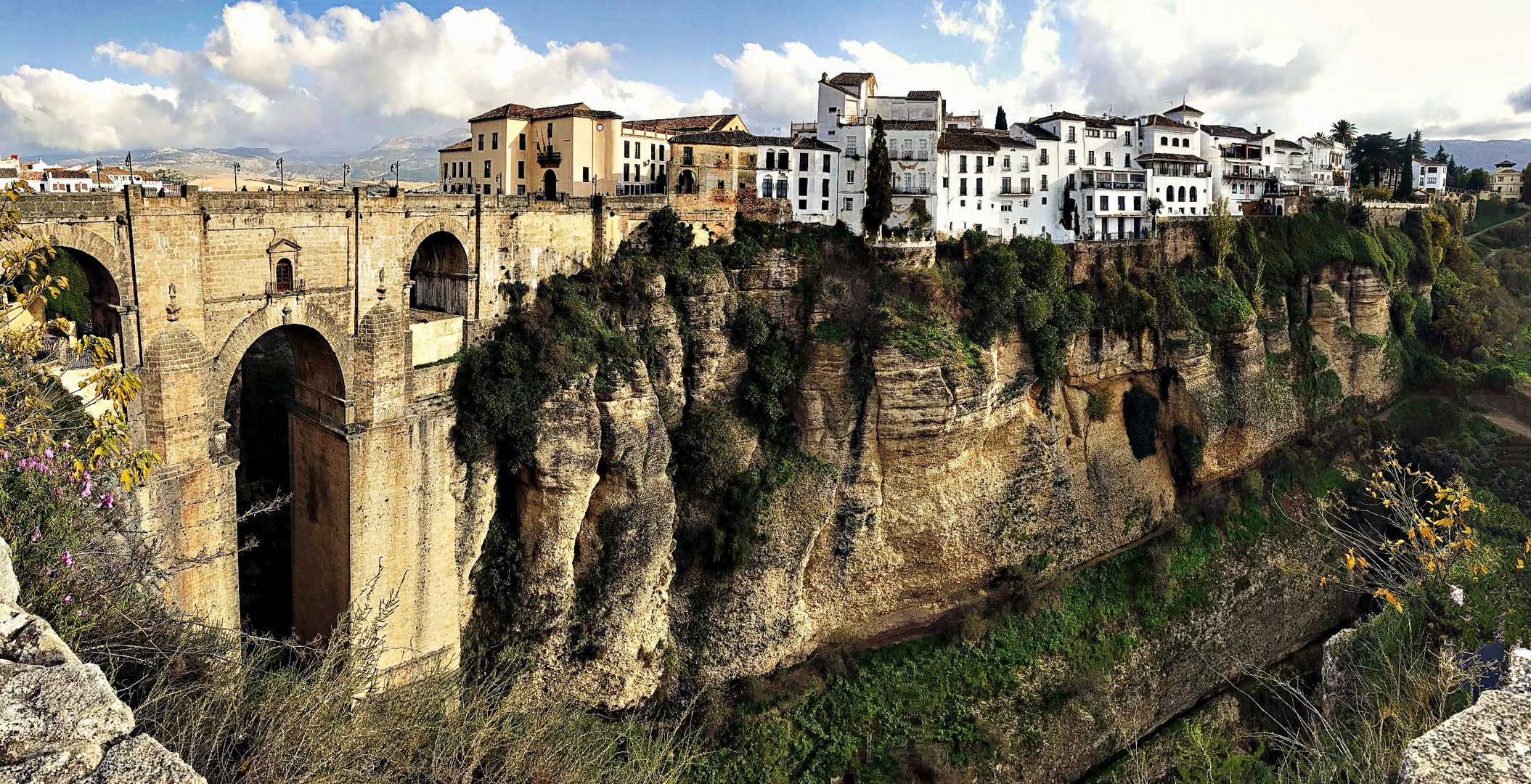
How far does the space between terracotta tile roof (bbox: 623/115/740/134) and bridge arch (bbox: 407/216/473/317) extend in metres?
10.7

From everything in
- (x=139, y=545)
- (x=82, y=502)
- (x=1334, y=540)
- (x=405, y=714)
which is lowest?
(x=1334, y=540)

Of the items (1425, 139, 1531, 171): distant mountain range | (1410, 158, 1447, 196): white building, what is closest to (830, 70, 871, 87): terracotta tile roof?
(1410, 158, 1447, 196): white building

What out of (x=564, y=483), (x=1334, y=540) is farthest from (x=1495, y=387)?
(x=564, y=483)

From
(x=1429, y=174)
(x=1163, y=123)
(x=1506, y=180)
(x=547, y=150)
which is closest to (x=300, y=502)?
(x=547, y=150)

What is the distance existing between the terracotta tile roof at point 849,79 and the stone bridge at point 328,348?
10.6 metres

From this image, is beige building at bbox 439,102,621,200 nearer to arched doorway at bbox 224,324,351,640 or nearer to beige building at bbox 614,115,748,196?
beige building at bbox 614,115,748,196

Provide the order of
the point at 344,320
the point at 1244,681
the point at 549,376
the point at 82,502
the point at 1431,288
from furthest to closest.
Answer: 1. the point at 1431,288
2. the point at 1244,681
3. the point at 549,376
4. the point at 344,320
5. the point at 82,502

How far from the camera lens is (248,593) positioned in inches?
884

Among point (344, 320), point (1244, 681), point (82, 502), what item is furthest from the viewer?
point (1244, 681)

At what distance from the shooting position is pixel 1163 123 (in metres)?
38.9

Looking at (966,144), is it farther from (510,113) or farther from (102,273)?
(102,273)

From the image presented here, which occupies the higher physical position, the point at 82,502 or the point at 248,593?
the point at 82,502

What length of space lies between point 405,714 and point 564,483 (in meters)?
10.7

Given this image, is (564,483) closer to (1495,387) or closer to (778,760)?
(778,760)
